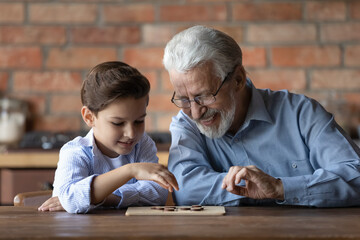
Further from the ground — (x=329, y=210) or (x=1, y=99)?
(x=329, y=210)

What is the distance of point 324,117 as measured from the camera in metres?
A: 1.69

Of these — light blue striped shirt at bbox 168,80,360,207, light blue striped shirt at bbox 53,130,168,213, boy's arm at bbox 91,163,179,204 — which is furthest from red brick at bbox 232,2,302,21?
boy's arm at bbox 91,163,179,204

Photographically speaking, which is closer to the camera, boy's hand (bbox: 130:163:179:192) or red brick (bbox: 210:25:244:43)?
boy's hand (bbox: 130:163:179:192)

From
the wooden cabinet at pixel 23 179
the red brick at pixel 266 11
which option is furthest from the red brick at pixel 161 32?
the wooden cabinet at pixel 23 179

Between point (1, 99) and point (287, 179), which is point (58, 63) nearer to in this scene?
point (1, 99)

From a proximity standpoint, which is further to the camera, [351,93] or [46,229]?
[351,93]

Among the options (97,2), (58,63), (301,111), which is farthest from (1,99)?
(301,111)

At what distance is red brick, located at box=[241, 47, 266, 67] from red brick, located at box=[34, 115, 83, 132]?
1.06 meters

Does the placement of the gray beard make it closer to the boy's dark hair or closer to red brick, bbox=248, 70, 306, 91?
the boy's dark hair

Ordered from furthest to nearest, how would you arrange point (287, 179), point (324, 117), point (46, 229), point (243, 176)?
1. point (324, 117)
2. point (287, 179)
3. point (243, 176)
4. point (46, 229)

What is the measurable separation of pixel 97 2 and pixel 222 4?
74 centimetres

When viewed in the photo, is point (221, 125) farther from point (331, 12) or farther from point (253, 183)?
point (331, 12)

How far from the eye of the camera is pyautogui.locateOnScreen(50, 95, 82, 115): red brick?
3186 mm

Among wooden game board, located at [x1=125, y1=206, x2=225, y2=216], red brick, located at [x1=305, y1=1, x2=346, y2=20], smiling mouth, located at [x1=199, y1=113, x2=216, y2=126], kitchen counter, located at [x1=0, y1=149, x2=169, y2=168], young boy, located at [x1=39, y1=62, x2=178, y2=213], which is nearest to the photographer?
wooden game board, located at [x1=125, y1=206, x2=225, y2=216]
